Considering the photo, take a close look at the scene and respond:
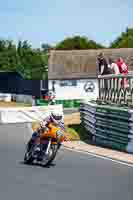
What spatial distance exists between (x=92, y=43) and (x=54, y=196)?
110 meters

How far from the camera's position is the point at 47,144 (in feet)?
46.2

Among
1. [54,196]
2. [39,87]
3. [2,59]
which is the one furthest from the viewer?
[2,59]

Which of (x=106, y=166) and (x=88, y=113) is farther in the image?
(x=88, y=113)

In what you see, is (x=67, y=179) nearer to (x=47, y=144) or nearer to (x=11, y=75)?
(x=47, y=144)

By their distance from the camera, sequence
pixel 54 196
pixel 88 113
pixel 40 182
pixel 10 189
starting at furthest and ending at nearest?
1. pixel 88 113
2. pixel 40 182
3. pixel 10 189
4. pixel 54 196

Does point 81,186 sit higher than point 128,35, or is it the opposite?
point 128,35

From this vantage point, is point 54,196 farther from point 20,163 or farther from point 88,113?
point 88,113

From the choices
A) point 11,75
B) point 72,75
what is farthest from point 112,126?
point 72,75

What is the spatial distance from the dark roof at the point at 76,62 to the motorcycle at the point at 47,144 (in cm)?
5539

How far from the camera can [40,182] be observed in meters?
12.1

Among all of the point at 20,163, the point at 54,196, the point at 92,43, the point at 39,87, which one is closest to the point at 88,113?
the point at 20,163

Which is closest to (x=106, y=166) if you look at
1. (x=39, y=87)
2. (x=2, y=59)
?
(x=39, y=87)

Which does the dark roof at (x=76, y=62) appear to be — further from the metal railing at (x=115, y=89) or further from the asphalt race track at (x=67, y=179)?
the asphalt race track at (x=67, y=179)

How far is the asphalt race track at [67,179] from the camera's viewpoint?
1061 centimetres
